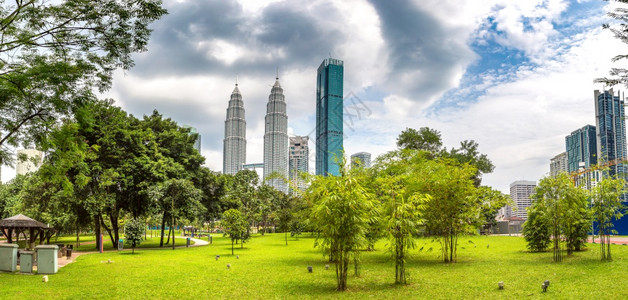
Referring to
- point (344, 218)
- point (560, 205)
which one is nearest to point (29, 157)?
point (344, 218)

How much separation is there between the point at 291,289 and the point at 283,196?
4505cm

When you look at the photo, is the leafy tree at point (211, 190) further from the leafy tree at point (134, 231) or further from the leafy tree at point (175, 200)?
the leafy tree at point (134, 231)

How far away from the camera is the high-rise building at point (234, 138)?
15175 cm

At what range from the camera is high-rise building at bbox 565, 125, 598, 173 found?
58375 millimetres

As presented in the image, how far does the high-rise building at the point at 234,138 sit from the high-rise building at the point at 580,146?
359 ft

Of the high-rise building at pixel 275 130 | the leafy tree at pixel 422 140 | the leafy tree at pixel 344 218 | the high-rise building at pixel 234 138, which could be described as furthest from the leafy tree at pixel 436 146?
the high-rise building at pixel 234 138

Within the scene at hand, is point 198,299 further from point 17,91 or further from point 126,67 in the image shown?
point 17,91

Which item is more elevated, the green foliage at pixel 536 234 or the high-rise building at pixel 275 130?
the high-rise building at pixel 275 130

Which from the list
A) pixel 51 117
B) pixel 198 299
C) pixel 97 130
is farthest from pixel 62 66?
pixel 97 130

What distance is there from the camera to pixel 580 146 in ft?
209

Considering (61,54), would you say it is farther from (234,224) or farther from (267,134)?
(267,134)

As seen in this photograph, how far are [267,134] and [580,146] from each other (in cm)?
7616

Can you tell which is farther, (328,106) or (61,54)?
(328,106)

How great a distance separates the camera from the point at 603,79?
8297 mm
